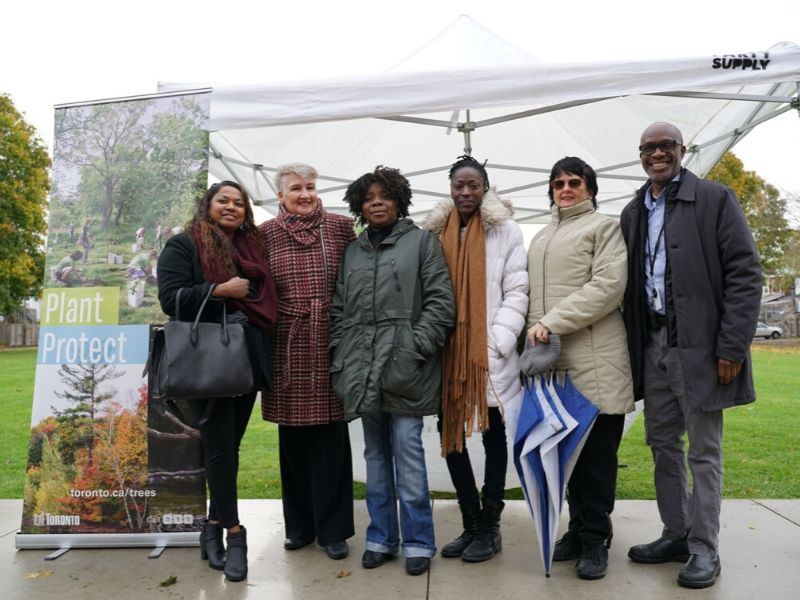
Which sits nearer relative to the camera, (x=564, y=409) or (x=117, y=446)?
(x=564, y=409)

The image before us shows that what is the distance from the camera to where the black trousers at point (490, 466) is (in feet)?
10.4

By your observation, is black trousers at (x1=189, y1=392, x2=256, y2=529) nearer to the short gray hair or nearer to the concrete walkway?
the concrete walkway

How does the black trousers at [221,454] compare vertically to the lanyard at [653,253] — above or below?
below

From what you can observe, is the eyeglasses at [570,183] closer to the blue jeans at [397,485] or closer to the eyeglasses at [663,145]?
the eyeglasses at [663,145]

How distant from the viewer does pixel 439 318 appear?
3018 mm

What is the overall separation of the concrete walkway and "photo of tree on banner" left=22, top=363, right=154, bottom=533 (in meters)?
0.16

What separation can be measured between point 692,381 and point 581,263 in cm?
68

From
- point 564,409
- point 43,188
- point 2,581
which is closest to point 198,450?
point 2,581

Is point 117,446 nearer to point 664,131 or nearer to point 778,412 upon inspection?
point 664,131

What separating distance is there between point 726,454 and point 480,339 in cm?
484

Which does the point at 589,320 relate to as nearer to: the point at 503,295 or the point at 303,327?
the point at 503,295

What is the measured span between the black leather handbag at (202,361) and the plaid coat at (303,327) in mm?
329

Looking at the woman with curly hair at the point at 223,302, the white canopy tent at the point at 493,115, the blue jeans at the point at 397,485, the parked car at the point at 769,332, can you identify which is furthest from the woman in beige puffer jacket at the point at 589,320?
the parked car at the point at 769,332

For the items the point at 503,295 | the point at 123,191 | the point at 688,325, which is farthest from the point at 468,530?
the point at 123,191
